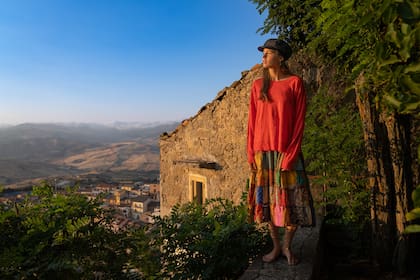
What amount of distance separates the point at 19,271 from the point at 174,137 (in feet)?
19.0

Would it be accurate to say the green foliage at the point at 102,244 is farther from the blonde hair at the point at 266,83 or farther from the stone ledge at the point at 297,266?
the blonde hair at the point at 266,83

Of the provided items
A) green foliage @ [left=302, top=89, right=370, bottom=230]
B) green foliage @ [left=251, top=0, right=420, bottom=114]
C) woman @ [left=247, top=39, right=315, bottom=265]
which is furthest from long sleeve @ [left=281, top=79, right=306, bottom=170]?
green foliage @ [left=302, top=89, right=370, bottom=230]

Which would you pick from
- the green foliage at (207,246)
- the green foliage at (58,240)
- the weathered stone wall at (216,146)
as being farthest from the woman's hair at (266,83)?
the weathered stone wall at (216,146)

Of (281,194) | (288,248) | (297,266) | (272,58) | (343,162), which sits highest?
(272,58)

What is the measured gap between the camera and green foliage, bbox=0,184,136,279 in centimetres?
241

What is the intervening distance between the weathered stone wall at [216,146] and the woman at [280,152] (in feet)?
9.54

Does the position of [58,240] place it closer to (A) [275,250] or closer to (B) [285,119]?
(A) [275,250]

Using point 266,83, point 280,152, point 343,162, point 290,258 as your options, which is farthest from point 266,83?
point 290,258

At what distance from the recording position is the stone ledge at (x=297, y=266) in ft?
7.58

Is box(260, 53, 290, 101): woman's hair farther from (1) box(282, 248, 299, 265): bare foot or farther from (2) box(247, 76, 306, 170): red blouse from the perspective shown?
(1) box(282, 248, 299, 265): bare foot

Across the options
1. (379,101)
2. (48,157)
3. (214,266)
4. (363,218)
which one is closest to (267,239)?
(214,266)

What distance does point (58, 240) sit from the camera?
2535mm

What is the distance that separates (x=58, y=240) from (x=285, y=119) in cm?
210

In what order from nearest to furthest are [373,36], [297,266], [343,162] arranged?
[373,36], [297,266], [343,162]
